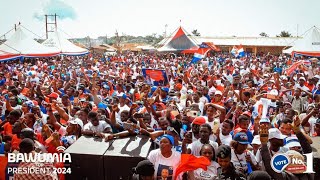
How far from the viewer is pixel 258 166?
3.70 m

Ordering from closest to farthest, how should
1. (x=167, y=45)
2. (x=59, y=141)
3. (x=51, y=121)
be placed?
1. (x=59, y=141)
2. (x=51, y=121)
3. (x=167, y=45)

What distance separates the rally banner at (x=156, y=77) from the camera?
37.8 ft

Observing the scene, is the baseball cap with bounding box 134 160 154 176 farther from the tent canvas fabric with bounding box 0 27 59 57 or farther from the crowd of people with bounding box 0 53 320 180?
the tent canvas fabric with bounding box 0 27 59 57

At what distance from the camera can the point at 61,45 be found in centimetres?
2683

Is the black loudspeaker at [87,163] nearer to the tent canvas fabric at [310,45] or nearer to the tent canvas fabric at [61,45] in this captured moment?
the tent canvas fabric at [310,45]

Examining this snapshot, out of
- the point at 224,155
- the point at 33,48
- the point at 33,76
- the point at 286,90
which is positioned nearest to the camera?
the point at 224,155

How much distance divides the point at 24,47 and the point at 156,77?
600 inches

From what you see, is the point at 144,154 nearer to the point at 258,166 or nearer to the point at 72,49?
the point at 258,166

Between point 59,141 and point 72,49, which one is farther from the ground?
point 72,49

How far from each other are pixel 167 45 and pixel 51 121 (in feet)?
72.8

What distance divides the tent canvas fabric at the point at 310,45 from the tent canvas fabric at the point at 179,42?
26.8ft

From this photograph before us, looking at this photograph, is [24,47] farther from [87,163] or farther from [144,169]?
[144,169]

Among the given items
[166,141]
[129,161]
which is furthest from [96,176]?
[166,141]

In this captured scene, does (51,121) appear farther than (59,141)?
Yes
